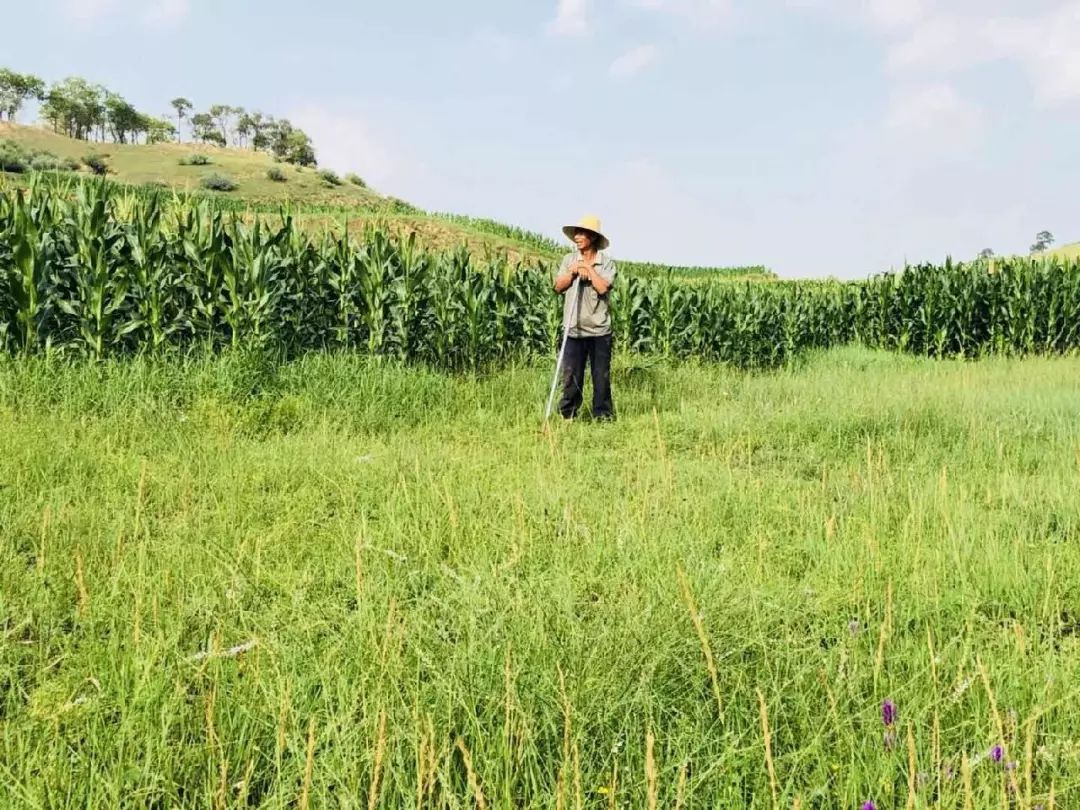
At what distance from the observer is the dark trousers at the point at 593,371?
25.9ft

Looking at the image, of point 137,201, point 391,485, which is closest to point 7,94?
point 137,201

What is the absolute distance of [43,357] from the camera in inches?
290

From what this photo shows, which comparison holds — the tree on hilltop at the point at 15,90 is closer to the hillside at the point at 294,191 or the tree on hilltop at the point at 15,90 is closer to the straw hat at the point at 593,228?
the hillside at the point at 294,191

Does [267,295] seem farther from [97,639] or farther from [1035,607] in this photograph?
[1035,607]

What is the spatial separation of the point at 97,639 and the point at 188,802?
0.95 metres

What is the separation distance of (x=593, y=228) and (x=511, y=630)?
20.1 feet

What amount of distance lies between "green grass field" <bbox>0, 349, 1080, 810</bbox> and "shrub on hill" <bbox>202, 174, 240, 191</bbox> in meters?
52.1

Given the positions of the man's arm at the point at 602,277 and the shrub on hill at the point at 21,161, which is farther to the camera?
the shrub on hill at the point at 21,161

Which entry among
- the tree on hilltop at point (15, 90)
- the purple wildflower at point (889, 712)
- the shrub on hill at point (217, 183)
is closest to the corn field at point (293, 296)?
the purple wildflower at point (889, 712)

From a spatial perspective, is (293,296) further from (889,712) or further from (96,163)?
(96,163)

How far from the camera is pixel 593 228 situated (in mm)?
7652

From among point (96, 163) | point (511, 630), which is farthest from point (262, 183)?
point (511, 630)

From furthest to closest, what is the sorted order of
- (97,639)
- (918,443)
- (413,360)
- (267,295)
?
(413,360) < (267,295) < (918,443) < (97,639)

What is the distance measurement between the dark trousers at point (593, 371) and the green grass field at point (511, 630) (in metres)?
2.01
